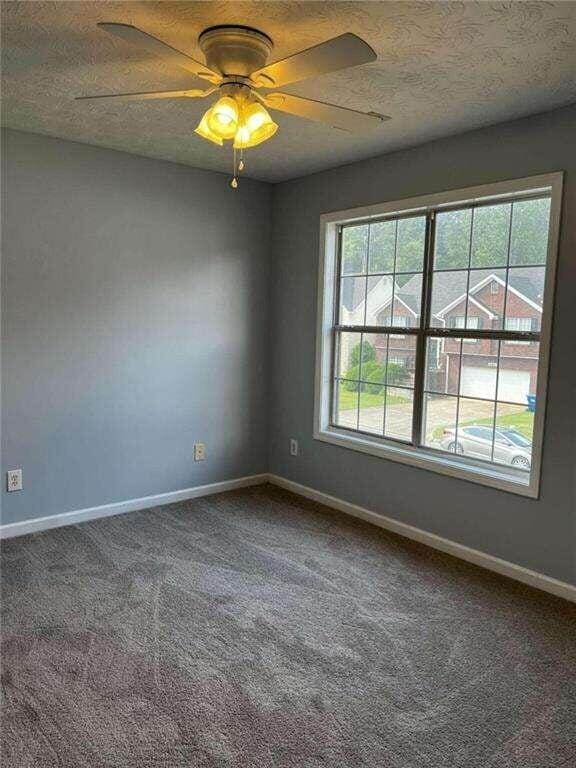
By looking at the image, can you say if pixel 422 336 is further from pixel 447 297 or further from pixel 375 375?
pixel 375 375

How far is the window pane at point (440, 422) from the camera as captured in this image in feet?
11.2

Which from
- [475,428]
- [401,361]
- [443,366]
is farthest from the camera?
[401,361]

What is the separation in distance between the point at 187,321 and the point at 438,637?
265cm

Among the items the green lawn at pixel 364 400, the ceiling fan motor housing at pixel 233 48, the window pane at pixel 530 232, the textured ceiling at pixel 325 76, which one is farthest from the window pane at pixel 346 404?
the ceiling fan motor housing at pixel 233 48

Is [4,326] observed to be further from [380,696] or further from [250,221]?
[380,696]

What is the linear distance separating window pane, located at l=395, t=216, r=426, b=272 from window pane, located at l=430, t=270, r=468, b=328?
0.59 feet

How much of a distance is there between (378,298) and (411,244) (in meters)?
0.44

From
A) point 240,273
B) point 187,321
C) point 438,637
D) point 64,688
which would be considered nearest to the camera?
point 64,688

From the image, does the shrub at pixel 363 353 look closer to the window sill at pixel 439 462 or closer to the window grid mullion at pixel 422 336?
the window grid mullion at pixel 422 336

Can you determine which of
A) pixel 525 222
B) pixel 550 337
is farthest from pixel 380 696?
pixel 525 222

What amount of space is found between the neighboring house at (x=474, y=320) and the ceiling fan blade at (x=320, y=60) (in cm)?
174

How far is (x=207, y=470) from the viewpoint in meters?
4.30

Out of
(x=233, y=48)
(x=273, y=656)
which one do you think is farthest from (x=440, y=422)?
(x=233, y=48)

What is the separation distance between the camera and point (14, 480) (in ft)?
11.2
